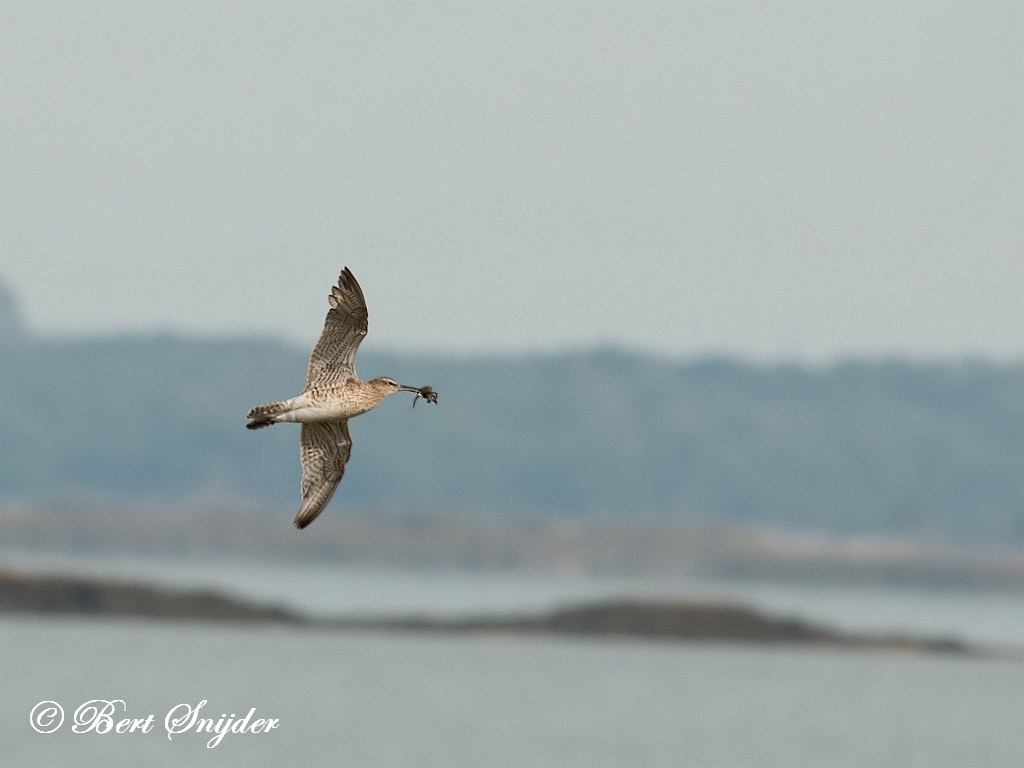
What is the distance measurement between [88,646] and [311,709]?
784 inches

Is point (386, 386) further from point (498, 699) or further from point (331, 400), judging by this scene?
point (498, 699)

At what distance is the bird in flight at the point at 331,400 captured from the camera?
19812 millimetres

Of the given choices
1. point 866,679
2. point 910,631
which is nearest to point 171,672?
point 866,679

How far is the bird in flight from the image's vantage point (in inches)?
780

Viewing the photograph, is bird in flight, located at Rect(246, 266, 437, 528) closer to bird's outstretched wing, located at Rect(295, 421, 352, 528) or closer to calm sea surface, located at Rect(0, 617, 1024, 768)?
bird's outstretched wing, located at Rect(295, 421, 352, 528)

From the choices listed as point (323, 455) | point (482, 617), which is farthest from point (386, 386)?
point (482, 617)

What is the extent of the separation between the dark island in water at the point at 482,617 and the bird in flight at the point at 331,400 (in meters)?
95.4

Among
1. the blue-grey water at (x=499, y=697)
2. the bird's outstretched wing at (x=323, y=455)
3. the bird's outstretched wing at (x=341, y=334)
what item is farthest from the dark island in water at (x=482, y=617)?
the bird's outstretched wing at (x=341, y=334)

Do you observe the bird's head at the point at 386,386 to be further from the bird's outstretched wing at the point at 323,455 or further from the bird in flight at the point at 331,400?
the bird's outstretched wing at the point at 323,455

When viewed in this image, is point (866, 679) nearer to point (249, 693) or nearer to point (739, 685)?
point (739, 685)

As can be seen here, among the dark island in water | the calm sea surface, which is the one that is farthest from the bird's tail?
the dark island in water

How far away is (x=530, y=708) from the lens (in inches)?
3524

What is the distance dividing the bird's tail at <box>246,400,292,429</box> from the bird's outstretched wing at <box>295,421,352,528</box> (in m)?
1.16

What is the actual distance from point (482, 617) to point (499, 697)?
34145mm
